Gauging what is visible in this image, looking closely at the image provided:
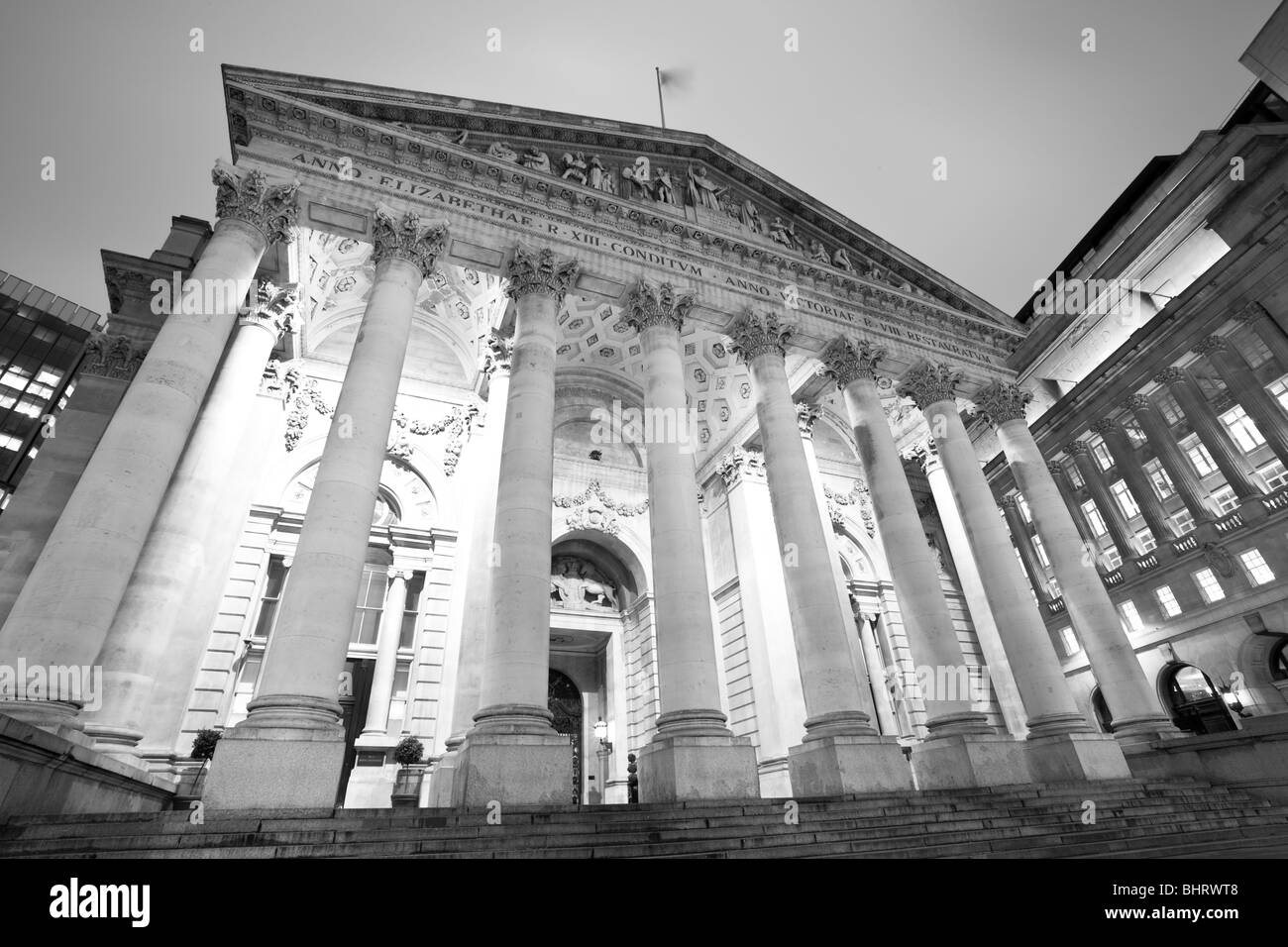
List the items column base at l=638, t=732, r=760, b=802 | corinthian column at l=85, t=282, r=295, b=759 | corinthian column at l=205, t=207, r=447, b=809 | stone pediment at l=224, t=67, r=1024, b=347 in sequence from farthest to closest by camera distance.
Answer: stone pediment at l=224, t=67, r=1024, b=347
corinthian column at l=85, t=282, r=295, b=759
column base at l=638, t=732, r=760, b=802
corinthian column at l=205, t=207, r=447, b=809

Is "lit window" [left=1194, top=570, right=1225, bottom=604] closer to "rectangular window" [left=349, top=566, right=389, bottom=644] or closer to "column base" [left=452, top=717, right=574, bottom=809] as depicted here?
"column base" [left=452, top=717, right=574, bottom=809]

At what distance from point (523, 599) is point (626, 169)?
14238mm

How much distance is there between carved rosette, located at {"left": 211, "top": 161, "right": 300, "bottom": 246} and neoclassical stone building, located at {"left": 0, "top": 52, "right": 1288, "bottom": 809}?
0.25 ft

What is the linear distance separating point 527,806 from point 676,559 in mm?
5491

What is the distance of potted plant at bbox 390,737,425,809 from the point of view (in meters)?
13.7

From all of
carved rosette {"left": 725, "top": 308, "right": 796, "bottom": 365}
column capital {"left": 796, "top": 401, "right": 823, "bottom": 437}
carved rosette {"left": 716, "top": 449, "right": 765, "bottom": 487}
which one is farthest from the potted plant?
column capital {"left": 796, "top": 401, "right": 823, "bottom": 437}

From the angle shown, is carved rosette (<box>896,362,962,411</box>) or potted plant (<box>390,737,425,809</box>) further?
carved rosette (<box>896,362,962,411</box>)

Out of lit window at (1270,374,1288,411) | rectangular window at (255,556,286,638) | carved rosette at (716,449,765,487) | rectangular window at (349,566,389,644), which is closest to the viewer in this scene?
rectangular window at (255,556,286,638)

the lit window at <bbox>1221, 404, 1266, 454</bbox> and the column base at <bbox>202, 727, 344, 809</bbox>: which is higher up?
the lit window at <bbox>1221, 404, 1266, 454</bbox>

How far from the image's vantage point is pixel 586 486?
947 inches

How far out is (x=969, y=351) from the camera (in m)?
22.7

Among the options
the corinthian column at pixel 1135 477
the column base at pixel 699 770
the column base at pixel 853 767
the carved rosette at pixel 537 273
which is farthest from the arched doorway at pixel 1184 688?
the carved rosette at pixel 537 273
